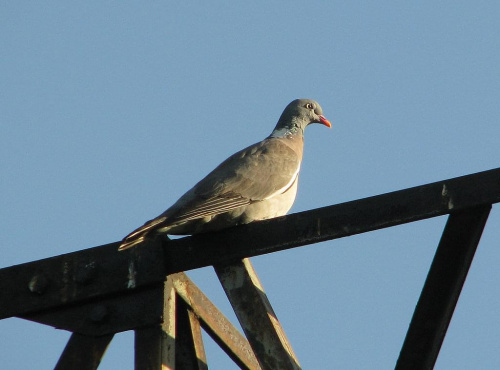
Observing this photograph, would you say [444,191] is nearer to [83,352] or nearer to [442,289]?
[442,289]

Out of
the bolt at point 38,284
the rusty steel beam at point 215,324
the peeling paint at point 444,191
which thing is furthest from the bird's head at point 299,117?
the peeling paint at point 444,191

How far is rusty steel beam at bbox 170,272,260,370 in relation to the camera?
3.49 meters

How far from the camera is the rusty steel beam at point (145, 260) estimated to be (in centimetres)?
324

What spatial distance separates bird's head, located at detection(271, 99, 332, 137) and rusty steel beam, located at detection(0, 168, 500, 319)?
3.29 meters

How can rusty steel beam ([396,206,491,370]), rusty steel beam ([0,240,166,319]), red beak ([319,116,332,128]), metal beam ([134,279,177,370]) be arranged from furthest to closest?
1. red beak ([319,116,332,128])
2. rusty steel beam ([0,240,166,319])
3. metal beam ([134,279,177,370])
4. rusty steel beam ([396,206,491,370])

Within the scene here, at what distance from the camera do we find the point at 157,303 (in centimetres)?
330

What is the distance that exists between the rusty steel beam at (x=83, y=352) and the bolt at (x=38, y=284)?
9.1 inches

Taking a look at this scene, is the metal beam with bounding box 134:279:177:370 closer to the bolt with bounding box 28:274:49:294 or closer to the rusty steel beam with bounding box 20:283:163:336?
the rusty steel beam with bounding box 20:283:163:336

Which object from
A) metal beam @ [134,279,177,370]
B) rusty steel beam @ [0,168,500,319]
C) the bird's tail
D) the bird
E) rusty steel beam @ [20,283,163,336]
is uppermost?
the bird

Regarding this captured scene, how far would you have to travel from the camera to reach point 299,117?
279 inches

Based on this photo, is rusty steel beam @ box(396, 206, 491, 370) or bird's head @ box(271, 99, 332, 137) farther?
bird's head @ box(271, 99, 332, 137)

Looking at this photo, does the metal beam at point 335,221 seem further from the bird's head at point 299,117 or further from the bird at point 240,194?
the bird's head at point 299,117

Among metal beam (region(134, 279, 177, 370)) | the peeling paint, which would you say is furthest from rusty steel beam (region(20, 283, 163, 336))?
the peeling paint

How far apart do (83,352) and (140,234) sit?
1.94ft
